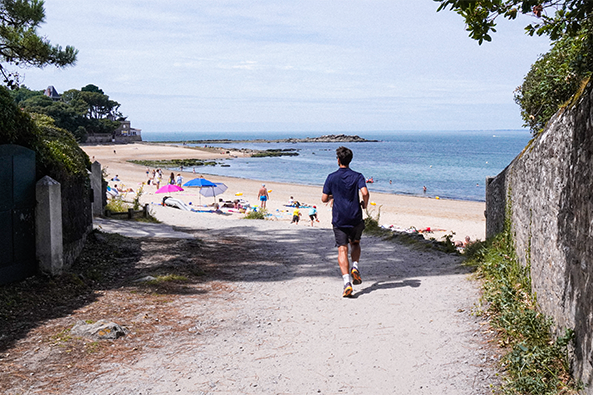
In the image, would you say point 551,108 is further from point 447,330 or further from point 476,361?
point 476,361

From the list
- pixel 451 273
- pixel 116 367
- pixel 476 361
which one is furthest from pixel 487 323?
pixel 116 367

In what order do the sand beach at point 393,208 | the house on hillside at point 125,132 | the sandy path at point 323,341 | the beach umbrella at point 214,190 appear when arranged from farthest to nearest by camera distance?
1. the house on hillside at point 125,132
2. the beach umbrella at point 214,190
3. the sand beach at point 393,208
4. the sandy path at point 323,341

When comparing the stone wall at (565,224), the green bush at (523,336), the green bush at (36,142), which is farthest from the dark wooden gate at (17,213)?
the stone wall at (565,224)

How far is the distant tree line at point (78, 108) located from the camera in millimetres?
88312

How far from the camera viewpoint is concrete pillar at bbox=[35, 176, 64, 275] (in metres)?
6.64

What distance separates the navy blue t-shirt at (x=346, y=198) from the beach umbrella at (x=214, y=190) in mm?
19998

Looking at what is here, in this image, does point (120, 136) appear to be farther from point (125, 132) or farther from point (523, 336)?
point (523, 336)

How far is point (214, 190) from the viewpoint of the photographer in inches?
1046

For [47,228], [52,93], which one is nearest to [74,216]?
[47,228]

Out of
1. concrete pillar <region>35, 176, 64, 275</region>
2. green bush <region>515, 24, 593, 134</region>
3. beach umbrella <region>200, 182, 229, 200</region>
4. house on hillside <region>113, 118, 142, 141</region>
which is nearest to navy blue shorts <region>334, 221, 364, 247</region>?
green bush <region>515, 24, 593, 134</region>

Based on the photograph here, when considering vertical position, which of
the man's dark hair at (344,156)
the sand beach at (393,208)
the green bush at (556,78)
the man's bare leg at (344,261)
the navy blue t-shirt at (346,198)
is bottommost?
the sand beach at (393,208)

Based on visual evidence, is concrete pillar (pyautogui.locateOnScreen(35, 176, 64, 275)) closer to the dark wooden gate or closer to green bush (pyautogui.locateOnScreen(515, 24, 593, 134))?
the dark wooden gate

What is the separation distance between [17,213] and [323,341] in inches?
164

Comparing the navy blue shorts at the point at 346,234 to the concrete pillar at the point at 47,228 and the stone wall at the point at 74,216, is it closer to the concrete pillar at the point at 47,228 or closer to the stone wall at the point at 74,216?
the concrete pillar at the point at 47,228
